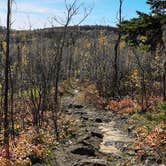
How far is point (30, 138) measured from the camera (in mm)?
18469

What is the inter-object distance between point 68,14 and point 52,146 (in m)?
9.64

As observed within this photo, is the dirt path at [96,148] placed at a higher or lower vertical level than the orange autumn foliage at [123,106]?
lower

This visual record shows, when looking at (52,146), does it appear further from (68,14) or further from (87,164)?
(68,14)

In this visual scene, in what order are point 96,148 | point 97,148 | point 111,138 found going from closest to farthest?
point 96,148 < point 97,148 < point 111,138

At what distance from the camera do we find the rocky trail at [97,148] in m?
14.6

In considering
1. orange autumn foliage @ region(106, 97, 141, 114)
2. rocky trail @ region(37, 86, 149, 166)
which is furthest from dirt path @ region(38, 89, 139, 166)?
orange autumn foliage @ region(106, 97, 141, 114)

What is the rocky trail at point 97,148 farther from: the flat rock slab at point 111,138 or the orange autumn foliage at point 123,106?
the orange autumn foliage at point 123,106

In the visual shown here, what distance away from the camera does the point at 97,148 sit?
693 inches

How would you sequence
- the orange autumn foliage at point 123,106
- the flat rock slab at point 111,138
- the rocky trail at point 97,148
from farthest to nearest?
the orange autumn foliage at point 123,106
the flat rock slab at point 111,138
the rocky trail at point 97,148

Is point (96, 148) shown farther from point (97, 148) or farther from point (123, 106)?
point (123, 106)

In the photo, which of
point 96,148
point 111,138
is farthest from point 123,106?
point 96,148

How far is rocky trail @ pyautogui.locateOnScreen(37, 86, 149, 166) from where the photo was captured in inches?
577

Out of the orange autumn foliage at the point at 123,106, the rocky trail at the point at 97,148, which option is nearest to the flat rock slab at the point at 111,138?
the rocky trail at the point at 97,148

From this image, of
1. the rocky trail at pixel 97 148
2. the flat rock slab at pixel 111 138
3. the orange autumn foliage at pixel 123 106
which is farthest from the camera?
the orange autumn foliage at pixel 123 106
